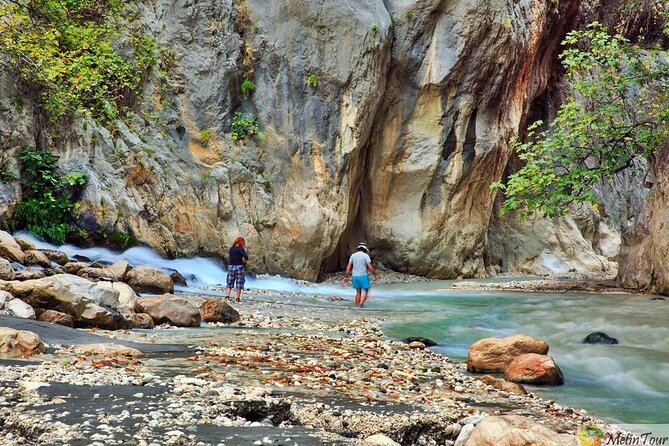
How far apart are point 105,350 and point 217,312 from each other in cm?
391

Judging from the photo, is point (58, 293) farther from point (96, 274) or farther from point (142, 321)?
point (96, 274)

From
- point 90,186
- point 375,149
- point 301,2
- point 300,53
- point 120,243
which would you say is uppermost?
point 301,2

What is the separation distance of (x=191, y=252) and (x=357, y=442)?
1667 centimetres

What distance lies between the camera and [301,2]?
2427cm

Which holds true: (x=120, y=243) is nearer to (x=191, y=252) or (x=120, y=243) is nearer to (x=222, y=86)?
(x=191, y=252)

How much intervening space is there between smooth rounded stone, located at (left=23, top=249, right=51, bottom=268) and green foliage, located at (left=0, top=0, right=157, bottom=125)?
12.1 ft

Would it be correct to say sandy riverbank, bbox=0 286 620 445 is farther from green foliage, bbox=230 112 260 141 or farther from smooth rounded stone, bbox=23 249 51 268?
green foliage, bbox=230 112 260 141

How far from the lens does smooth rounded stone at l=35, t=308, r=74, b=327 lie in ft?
25.6

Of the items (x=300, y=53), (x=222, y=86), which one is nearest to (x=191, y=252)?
(x=222, y=86)

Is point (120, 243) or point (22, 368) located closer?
point (22, 368)

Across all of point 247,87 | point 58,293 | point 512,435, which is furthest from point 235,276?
point 247,87

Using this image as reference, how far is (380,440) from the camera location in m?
4.08

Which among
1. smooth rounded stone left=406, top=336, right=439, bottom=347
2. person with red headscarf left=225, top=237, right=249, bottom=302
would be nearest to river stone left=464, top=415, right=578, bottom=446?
smooth rounded stone left=406, top=336, right=439, bottom=347

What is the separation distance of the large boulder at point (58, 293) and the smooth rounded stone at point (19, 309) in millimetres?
473
